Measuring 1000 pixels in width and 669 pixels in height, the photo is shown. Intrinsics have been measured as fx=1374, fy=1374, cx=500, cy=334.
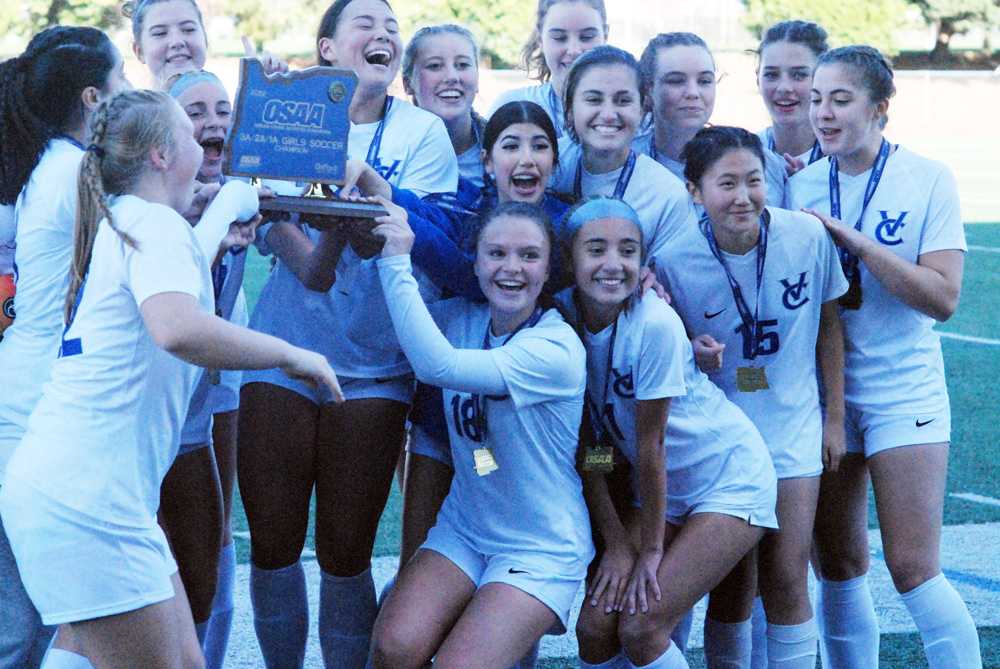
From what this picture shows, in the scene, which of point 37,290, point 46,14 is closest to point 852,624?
point 37,290

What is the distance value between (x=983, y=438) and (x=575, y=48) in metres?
4.34

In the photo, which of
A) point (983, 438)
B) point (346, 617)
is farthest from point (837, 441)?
point (983, 438)

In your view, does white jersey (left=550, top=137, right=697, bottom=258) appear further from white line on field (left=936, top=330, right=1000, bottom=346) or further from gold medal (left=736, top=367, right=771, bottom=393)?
white line on field (left=936, top=330, right=1000, bottom=346)

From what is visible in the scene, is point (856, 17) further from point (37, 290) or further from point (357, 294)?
point (37, 290)

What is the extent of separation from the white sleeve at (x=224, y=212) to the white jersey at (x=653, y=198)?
1124 millimetres

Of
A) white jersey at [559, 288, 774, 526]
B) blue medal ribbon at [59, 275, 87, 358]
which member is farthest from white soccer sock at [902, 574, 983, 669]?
blue medal ribbon at [59, 275, 87, 358]

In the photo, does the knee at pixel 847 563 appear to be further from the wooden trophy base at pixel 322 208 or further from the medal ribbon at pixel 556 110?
the wooden trophy base at pixel 322 208

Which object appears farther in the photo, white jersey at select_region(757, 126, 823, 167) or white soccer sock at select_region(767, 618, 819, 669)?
white jersey at select_region(757, 126, 823, 167)

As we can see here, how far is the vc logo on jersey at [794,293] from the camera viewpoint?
3930mm

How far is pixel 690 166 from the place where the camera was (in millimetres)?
3986

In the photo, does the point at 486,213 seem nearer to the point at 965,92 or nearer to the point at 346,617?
the point at 346,617

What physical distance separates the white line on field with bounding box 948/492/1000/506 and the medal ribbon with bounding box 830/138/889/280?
314 cm

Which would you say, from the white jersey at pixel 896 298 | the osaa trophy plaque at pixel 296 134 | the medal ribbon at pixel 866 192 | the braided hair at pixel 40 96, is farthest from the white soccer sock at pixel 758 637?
the braided hair at pixel 40 96

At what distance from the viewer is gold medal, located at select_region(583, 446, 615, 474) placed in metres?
3.72
